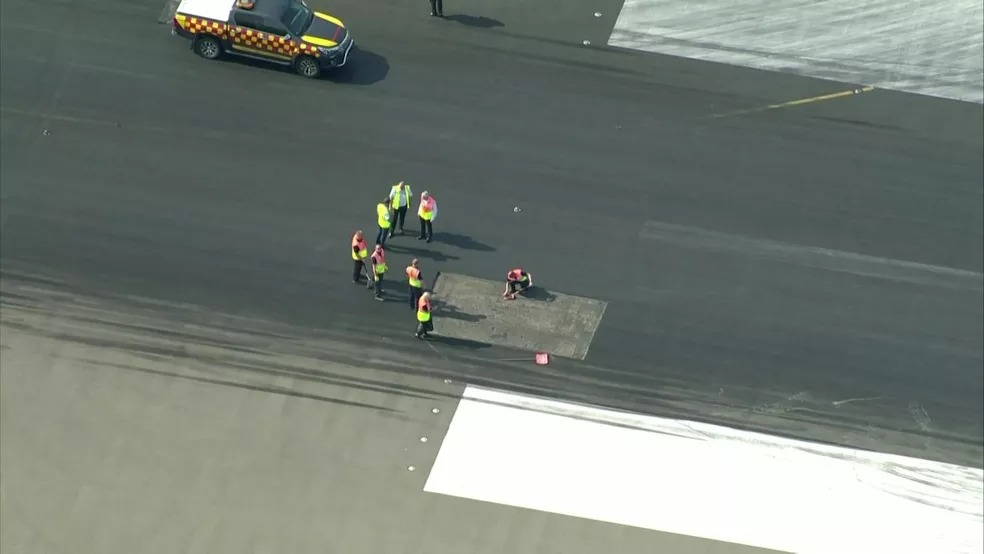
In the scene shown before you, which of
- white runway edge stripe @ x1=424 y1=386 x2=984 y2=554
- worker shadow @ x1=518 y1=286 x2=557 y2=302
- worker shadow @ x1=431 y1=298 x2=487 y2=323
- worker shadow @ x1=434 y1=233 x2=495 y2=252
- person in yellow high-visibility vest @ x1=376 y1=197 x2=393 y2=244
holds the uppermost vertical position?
person in yellow high-visibility vest @ x1=376 y1=197 x2=393 y2=244

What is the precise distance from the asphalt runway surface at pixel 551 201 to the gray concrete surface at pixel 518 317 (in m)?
0.31

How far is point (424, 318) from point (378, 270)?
1.42 metres

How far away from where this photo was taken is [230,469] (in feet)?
78.2

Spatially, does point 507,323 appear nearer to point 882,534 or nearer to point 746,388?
point 746,388

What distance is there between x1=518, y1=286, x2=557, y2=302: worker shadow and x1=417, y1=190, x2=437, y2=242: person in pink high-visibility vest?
2470 mm

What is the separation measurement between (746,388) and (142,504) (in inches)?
454

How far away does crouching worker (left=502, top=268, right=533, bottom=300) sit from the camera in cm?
2614

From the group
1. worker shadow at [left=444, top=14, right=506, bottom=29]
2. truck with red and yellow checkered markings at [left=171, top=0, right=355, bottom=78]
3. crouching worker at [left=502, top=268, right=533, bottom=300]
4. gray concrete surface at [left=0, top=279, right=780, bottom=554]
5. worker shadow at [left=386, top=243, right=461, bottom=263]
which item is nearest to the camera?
gray concrete surface at [left=0, top=279, right=780, bottom=554]

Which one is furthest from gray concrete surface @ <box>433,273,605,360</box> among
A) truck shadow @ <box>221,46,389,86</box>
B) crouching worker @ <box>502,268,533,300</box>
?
truck shadow @ <box>221,46,389,86</box>

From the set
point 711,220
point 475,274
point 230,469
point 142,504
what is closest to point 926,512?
point 711,220

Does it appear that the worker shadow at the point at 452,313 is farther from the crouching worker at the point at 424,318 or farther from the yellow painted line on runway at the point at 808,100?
the yellow painted line on runway at the point at 808,100

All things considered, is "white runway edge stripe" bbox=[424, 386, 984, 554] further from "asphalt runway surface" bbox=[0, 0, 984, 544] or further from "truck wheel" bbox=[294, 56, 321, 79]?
"truck wheel" bbox=[294, 56, 321, 79]

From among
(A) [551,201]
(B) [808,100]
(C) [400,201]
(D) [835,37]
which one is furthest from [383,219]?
(D) [835,37]

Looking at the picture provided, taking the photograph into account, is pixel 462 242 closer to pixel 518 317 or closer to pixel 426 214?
pixel 426 214
